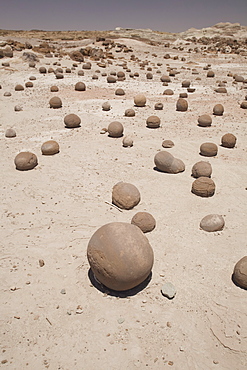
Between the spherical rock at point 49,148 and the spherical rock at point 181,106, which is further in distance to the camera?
the spherical rock at point 181,106

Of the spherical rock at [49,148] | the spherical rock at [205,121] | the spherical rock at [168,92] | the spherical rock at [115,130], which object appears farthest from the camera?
the spherical rock at [168,92]

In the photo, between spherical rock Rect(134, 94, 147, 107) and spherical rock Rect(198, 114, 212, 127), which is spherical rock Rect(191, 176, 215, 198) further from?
spherical rock Rect(134, 94, 147, 107)

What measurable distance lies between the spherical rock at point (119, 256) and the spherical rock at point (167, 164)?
418 cm

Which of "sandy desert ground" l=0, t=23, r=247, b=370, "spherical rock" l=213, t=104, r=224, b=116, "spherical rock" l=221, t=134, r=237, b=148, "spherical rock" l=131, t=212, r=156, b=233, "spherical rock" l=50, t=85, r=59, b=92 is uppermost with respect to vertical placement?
"spherical rock" l=50, t=85, r=59, b=92

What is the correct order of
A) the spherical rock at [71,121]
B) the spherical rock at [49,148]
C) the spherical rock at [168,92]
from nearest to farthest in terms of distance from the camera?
the spherical rock at [49,148], the spherical rock at [71,121], the spherical rock at [168,92]

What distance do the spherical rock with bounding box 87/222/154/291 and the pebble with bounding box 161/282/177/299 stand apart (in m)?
0.45

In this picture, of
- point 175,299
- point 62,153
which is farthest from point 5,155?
point 175,299

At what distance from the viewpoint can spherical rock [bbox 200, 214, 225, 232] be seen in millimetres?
5949

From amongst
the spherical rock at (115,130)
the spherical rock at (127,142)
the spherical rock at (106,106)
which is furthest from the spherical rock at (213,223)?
the spherical rock at (106,106)

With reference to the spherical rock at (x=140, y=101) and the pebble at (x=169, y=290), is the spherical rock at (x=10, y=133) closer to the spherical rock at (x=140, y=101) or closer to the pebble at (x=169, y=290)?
the spherical rock at (x=140, y=101)

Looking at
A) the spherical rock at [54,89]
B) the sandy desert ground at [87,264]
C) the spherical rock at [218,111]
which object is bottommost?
the sandy desert ground at [87,264]

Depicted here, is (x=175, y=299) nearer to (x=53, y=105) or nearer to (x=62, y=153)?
(x=62, y=153)

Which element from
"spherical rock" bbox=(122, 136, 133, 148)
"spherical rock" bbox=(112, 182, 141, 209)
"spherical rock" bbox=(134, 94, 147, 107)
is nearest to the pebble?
"spherical rock" bbox=(112, 182, 141, 209)

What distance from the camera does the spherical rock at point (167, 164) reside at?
8281 mm
